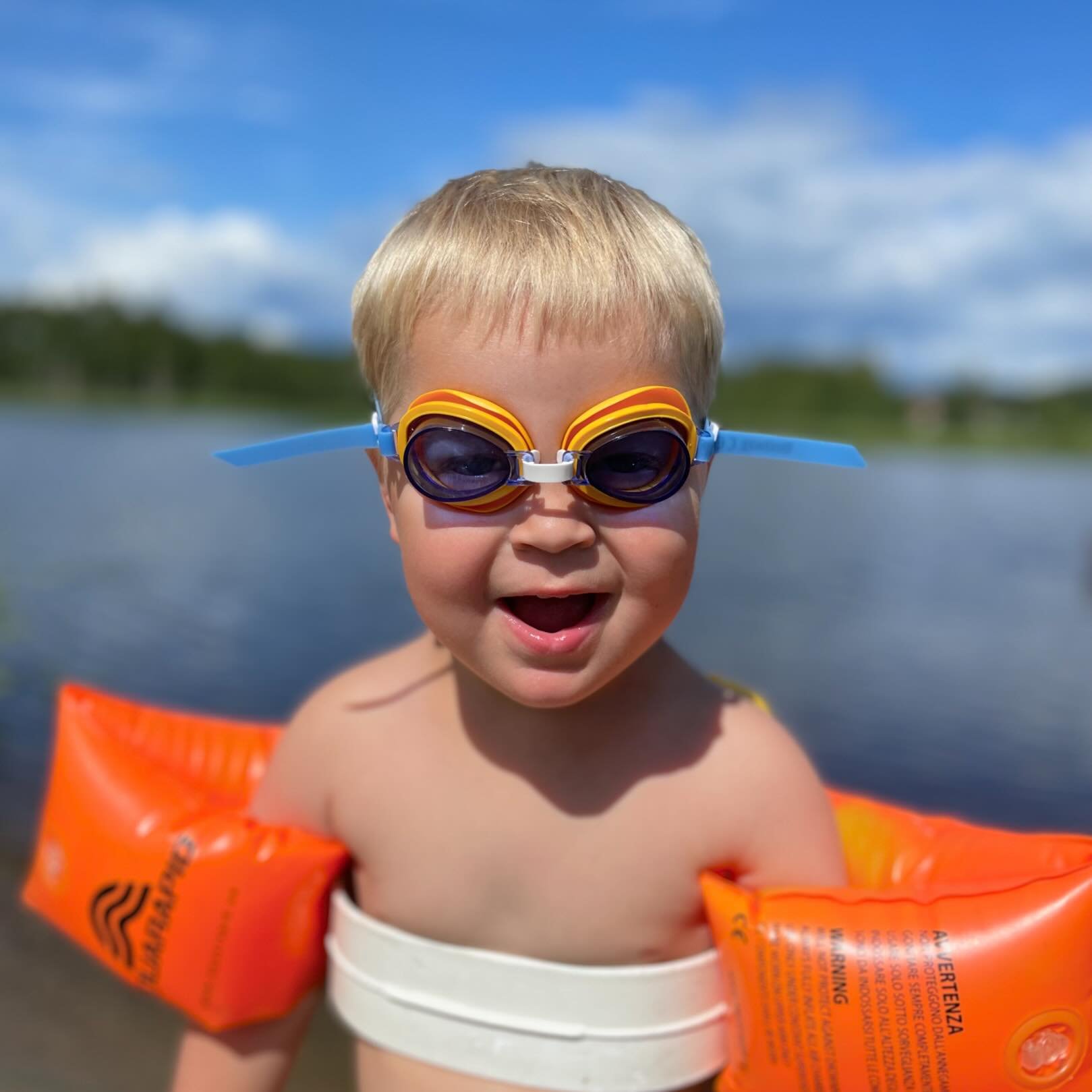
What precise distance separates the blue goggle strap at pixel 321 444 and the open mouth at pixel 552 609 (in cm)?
29

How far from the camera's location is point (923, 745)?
5633 mm

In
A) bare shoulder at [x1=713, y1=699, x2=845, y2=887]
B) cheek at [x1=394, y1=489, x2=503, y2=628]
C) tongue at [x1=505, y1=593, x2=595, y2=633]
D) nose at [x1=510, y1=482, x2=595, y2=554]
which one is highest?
nose at [x1=510, y1=482, x2=595, y2=554]

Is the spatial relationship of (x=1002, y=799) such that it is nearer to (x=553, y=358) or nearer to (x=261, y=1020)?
(x=261, y=1020)

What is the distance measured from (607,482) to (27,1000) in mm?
2579

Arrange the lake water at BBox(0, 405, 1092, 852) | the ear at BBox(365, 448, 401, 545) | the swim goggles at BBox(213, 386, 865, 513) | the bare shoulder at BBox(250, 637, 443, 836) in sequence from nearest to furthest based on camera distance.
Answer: the swim goggles at BBox(213, 386, 865, 513)
the ear at BBox(365, 448, 401, 545)
the bare shoulder at BBox(250, 637, 443, 836)
the lake water at BBox(0, 405, 1092, 852)

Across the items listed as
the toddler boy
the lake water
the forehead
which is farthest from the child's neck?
the lake water

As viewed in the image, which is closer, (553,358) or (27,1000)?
(553,358)

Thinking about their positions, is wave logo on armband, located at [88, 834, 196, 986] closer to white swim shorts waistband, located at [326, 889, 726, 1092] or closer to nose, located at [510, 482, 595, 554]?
white swim shorts waistband, located at [326, 889, 726, 1092]

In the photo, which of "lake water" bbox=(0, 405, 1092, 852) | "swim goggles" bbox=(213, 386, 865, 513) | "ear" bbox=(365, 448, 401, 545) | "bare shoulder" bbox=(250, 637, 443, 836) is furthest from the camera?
"lake water" bbox=(0, 405, 1092, 852)

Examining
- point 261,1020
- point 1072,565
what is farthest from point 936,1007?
point 1072,565

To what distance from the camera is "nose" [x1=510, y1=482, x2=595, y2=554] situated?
1.58 meters

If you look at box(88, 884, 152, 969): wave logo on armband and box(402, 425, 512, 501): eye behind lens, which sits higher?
box(402, 425, 512, 501): eye behind lens

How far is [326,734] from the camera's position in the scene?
2.00 metres

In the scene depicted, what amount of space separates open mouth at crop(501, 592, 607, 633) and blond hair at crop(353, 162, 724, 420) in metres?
0.34
